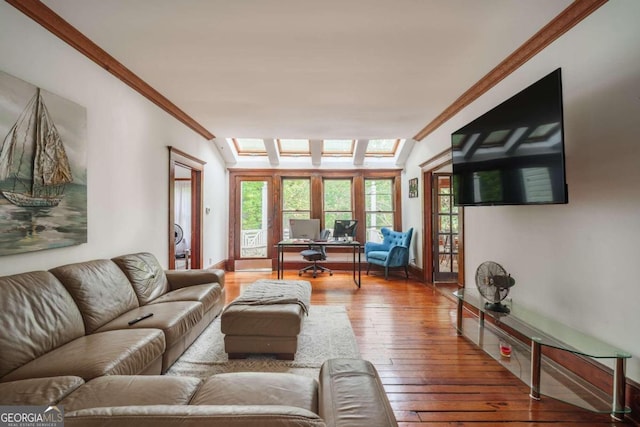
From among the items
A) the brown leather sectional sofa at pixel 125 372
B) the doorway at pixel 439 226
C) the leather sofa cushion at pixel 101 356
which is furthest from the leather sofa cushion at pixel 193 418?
the doorway at pixel 439 226

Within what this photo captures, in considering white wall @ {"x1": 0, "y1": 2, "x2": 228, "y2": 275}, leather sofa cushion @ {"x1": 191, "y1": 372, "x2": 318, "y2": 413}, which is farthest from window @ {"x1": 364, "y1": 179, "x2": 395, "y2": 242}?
leather sofa cushion @ {"x1": 191, "y1": 372, "x2": 318, "y2": 413}

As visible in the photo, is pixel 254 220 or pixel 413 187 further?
pixel 254 220

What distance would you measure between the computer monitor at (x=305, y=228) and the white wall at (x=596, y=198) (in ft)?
11.5

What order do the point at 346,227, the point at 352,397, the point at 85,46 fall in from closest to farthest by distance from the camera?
the point at 352,397 < the point at 85,46 < the point at 346,227

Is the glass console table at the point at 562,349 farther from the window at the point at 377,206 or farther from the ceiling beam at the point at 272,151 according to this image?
the ceiling beam at the point at 272,151

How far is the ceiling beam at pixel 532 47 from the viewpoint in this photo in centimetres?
197

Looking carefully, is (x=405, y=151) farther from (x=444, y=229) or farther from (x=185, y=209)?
(x=185, y=209)

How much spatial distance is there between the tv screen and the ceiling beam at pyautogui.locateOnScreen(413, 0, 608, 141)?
1.68 feet

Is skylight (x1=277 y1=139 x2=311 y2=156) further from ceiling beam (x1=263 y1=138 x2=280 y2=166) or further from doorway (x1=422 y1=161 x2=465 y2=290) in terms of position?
doorway (x1=422 y1=161 x2=465 y2=290)

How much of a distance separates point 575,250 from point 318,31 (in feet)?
8.36

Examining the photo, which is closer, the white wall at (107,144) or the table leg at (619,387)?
the table leg at (619,387)

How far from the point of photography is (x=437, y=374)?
88.9 inches

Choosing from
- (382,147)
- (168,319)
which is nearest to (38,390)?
(168,319)

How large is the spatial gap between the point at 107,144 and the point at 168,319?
1.79 metres
